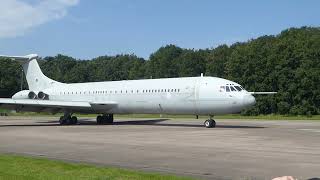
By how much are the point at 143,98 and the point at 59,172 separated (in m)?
25.1

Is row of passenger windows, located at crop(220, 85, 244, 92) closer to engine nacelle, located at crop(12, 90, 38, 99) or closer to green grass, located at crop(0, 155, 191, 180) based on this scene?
engine nacelle, located at crop(12, 90, 38, 99)

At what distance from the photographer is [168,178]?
988 cm

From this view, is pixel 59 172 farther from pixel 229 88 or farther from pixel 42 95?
pixel 42 95

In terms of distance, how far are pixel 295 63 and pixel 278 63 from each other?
251 cm

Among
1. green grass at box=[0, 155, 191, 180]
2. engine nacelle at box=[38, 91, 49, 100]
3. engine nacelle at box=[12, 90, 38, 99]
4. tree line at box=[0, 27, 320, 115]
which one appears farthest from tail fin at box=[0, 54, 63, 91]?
green grass at box=[0, 155, 191, 180]

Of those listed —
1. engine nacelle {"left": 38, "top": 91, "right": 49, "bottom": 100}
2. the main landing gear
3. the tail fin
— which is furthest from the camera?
the tail fin

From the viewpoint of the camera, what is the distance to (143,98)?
35625mm

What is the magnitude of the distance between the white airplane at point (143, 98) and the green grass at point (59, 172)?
2024 cm

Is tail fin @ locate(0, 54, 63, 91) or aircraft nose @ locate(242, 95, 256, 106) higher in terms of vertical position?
tail fin @ locate(0, 54, 63, 91)

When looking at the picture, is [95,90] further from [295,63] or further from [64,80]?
[64,80]

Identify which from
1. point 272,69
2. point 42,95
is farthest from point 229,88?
point 272,69

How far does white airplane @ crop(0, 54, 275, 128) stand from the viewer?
31.2 m

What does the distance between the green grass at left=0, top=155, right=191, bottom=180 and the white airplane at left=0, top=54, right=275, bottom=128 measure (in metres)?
20.2

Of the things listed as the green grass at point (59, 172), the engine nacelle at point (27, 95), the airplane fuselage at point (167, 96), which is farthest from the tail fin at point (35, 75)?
the green grass at point (59, 172)
